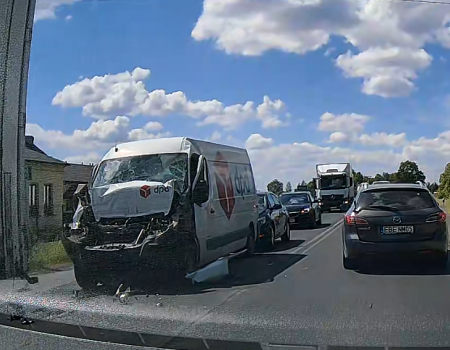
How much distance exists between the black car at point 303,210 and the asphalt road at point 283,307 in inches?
544

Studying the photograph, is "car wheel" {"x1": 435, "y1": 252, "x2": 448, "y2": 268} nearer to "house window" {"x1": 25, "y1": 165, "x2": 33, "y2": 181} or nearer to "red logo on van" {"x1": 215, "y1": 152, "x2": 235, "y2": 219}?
"red logo on van" {"x1": 215, "y1": 152, "x2": 235, "y2": 219}

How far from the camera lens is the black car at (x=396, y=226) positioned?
1016 cm

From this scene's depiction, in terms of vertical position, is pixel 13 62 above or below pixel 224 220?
above

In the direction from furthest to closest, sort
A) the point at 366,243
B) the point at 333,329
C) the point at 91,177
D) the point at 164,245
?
the point at 366,243
the point at 91,177
the point at 164,245
the point at 333,329

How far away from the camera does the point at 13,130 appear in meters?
8.64

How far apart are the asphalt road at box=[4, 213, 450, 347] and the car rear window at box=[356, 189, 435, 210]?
1.07 m

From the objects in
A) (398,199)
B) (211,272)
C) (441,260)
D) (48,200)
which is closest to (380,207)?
(398,199)

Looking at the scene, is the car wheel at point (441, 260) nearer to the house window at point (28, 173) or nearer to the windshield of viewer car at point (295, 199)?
the house window at point (28, 173)

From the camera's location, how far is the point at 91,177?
30.0 feet

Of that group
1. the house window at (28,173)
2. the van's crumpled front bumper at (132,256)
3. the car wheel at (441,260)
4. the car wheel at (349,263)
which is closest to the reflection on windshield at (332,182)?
the car wheel at (349,263)

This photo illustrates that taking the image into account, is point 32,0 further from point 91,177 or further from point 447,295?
point 447,295

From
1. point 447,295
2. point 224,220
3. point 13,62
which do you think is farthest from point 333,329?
point 13,62

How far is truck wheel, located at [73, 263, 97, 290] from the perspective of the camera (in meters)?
8.27

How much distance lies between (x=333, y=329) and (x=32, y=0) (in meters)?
5.83
